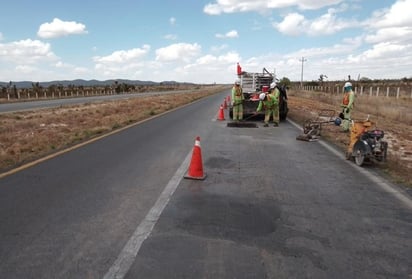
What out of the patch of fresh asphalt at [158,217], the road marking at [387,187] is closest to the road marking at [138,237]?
the patch of fresh asphalt at [158,217]

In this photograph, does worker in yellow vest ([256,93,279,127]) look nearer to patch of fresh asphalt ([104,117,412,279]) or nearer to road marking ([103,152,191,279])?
patch of fresh asphalt ([104,117,412,279])

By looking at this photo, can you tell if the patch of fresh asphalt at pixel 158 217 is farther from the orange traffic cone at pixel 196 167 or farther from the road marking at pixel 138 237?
the orange traffic cone at pixel 196 167

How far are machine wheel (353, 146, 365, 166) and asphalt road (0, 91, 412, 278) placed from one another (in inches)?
6.4

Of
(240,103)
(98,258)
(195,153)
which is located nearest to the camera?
(98,258)

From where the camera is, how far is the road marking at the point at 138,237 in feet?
11.5

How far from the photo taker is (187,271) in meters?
3.51

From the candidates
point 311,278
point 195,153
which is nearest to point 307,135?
point 195,153

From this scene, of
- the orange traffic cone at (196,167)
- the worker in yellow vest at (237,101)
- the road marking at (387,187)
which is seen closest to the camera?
the road marking at (387,187)

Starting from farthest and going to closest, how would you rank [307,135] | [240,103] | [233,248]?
[240,103] < [307,135] < [233,248]

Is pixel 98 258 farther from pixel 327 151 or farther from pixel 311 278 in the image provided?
pixel 327 151

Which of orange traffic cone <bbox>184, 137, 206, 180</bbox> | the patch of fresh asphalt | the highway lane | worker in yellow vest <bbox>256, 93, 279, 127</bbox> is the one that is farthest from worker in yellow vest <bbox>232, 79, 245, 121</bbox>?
orange traffic cone <bbox>184, 137, 206, 180</bbox>

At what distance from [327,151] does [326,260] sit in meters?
6.70

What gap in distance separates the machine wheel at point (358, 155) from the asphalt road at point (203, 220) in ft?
0.53

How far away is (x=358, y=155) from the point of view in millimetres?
8383
